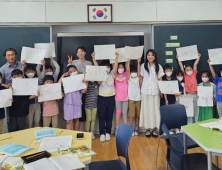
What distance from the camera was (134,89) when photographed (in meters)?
3.74

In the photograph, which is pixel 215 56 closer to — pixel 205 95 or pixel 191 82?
pixel 191 82

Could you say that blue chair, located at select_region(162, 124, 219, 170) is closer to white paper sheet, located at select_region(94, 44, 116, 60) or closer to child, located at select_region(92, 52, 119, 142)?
child, located at select_region(92, 52, 119, 142)

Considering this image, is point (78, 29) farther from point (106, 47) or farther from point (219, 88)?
point (219, 88)

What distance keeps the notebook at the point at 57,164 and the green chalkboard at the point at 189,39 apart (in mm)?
2908

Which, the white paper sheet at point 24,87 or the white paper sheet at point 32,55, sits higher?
the white paper sheet at point 32,55

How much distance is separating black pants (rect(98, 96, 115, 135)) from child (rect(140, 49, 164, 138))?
564 mm

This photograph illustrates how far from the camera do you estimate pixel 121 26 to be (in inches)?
159

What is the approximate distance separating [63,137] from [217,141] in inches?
52.7

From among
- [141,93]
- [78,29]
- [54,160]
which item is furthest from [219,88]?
[54,160]

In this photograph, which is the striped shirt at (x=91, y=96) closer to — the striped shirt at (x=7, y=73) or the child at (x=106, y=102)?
the child at (x=106, y=102)

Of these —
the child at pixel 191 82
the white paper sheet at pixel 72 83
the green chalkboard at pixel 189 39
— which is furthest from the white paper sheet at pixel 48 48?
the child at pixel 191 82

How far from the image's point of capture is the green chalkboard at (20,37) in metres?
3.72

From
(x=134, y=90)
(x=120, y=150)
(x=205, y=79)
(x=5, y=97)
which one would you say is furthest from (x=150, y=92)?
(x=5, y=97)

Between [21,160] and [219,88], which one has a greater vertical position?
[219,88]
